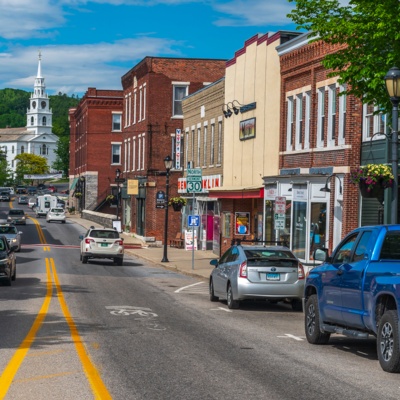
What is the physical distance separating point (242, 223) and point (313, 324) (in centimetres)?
2761

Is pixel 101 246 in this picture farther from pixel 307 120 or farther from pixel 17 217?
pixel 17 217

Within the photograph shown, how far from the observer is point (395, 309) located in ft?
39.9

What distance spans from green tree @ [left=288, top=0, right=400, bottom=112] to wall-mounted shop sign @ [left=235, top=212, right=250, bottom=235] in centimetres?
2163

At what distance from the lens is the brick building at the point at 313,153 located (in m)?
30.3

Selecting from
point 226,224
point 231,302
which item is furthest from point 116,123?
point 231,302

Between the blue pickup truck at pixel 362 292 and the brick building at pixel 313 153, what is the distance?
14561 millimetres

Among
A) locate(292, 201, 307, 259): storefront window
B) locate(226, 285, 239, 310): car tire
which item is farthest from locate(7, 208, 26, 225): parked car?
locate(226, 285, 239, 310): car tire

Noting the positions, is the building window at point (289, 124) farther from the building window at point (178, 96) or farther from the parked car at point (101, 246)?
the building window at point (178, 96)

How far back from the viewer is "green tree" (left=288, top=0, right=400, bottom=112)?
1875cm

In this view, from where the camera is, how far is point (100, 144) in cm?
9425

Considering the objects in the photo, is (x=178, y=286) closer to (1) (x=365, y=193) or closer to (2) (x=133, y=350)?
(1) (x=365, y=193)

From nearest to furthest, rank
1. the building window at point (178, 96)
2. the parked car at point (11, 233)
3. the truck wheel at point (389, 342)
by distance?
the truck wheel at point (389, 342), the parked car at point (11, 233), the building window at point (178, 96)

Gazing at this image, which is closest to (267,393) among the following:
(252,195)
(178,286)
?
(178,286)

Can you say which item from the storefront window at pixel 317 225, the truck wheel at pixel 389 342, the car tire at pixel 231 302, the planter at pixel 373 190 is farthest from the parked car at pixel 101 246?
the truck wheel at pixel 389 342
